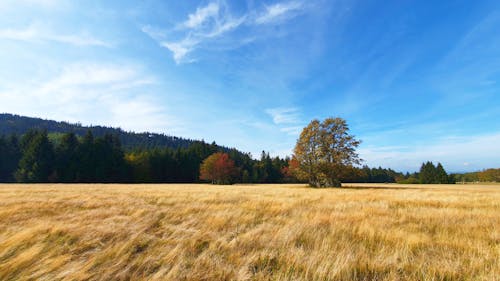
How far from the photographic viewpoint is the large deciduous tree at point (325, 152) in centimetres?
3250

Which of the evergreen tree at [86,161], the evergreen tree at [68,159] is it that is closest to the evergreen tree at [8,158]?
the evergreen tree at [68,159]

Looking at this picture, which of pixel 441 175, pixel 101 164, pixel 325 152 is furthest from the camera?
pixel 441 175

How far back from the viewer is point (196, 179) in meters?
72.9

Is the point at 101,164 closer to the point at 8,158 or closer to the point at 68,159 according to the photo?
the point at 68,159

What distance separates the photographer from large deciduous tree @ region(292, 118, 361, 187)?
32.5 m

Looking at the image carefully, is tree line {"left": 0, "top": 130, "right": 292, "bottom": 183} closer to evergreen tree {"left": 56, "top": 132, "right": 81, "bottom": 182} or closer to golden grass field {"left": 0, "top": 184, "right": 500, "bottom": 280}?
evergreen tree {"left": 56, "top": 132, "right": 81, "bottom": 182}

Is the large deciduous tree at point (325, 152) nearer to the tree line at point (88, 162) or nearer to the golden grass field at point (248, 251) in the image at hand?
the golden grass field at point (248, 251)

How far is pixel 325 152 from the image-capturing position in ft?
109

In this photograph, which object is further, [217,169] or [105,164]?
[217,169]

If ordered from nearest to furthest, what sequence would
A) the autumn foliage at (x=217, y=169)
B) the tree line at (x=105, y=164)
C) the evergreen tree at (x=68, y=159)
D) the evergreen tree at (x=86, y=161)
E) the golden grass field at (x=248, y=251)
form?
1. the golden grass field at (x=248, y=251)
2. the tree line at (x=105, y=164)
3. the evergreen tree at (x=68, y=159)
4. the evergreen tree at (x=86, y=161)
5. the autumn foliage at (x=217, y=169)

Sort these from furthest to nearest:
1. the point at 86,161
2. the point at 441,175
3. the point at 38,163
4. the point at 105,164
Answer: the point at 441,175
the point at 105,164
the point at 86,161
the point at 38,163

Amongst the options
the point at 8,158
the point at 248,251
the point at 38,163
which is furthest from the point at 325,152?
the point at 8,158

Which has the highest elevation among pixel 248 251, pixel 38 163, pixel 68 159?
pixel 68 159

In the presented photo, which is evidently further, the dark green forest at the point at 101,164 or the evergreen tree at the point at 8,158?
the evergreen tree at the point at 8,158
